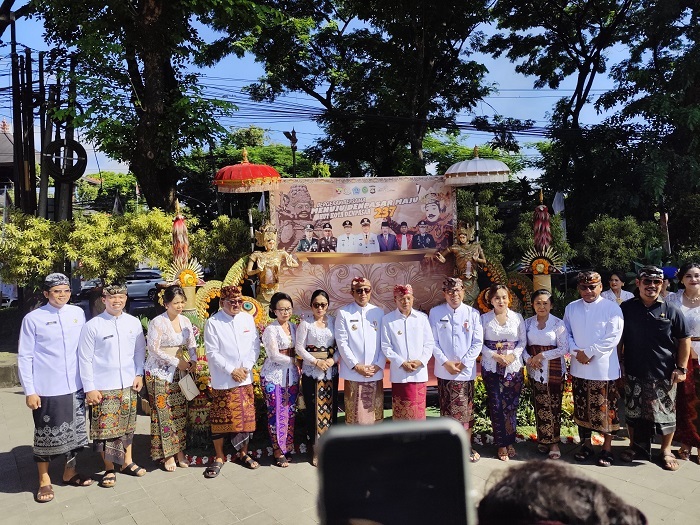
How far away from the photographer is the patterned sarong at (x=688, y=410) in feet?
15.3

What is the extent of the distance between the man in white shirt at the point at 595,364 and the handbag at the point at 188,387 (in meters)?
3.32

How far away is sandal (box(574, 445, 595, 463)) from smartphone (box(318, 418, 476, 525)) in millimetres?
4115

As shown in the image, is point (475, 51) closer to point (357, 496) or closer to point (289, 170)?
point (289, 170)

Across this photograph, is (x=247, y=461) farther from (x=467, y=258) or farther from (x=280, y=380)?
(x=467, y=258)

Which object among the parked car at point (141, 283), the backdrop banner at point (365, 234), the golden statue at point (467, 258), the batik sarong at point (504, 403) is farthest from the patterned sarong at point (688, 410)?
the parked car at point (141, 283)

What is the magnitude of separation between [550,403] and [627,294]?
7.05 feet

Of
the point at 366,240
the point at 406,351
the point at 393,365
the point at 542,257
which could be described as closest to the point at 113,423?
the point at 393,365

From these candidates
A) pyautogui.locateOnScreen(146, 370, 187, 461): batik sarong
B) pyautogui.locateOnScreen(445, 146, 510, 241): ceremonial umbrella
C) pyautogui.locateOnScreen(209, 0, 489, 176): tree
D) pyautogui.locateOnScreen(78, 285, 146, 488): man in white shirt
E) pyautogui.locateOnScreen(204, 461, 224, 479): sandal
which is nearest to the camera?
pyautogui.locateOnScreen(78, 285, 146, 488): man in white shirt

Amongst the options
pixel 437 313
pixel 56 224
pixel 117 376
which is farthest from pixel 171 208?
pixel 437 313

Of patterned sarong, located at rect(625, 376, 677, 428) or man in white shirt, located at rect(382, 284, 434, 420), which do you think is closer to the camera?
patterned sarong, located at rect(625, 376, 677, 428)

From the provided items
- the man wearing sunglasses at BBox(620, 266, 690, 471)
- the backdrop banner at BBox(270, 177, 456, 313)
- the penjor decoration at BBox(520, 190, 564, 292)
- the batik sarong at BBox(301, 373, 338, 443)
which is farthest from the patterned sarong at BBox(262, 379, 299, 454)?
the backdrop banner at BBox(270, 177, 456, 313)

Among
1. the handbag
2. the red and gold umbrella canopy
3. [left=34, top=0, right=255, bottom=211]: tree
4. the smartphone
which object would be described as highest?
[left=34, top=0, right=255, bottom=211]: tree

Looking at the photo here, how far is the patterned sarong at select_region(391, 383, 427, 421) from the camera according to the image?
186 inches

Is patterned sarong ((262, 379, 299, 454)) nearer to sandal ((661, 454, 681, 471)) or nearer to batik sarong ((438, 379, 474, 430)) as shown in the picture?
batik sarong ((438, 379, 474, 430))
